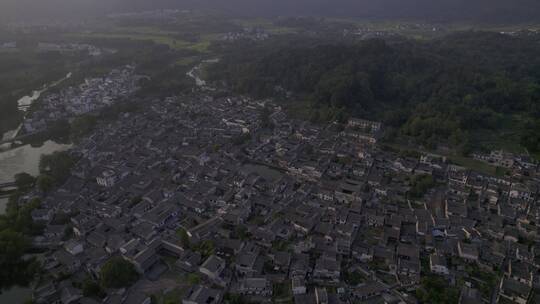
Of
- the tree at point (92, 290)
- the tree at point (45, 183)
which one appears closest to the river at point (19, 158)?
the tree at point (45, 183)

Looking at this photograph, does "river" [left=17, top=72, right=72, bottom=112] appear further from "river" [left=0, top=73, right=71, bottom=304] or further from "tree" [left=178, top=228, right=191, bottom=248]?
"tree" [left=178, top=228, right=191, bottom=248]

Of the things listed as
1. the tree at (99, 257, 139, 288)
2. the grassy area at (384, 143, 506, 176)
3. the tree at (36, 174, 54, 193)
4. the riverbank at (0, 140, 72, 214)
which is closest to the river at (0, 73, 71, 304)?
the riverbank at (0, 140, 72, 214)

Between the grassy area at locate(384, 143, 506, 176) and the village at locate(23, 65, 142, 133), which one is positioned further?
the village at locate(23, 65, 142, 133)

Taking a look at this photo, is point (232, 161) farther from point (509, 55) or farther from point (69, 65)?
point (509, 55)

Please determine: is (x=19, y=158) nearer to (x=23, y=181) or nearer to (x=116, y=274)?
(x=23, y=181)

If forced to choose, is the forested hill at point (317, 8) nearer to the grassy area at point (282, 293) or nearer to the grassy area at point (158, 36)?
the grassy area at point (158, 36)

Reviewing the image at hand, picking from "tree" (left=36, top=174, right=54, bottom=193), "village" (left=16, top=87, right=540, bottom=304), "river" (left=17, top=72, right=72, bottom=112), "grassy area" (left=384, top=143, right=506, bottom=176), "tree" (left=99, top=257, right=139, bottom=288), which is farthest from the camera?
"river" (left=17, top=72, right=72, bottom=112)

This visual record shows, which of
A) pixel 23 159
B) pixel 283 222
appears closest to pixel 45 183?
pixel 23 159
